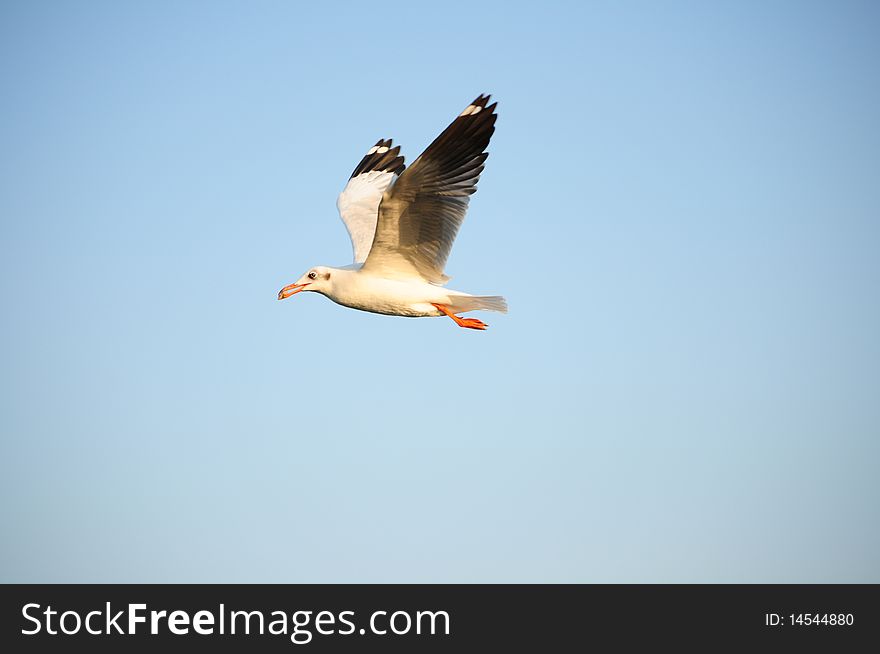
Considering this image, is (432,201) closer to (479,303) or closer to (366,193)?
(479,303)

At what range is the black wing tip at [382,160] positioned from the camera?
19.0 meters

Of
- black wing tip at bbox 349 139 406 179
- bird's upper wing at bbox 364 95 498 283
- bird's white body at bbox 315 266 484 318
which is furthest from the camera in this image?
black wing tip at bbox 349 139 406 179

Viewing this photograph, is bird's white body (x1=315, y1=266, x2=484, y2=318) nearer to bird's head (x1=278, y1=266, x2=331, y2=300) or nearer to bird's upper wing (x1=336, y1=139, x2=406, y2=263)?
bird's head (x1=278, y1=266, x2=331, y2=300)

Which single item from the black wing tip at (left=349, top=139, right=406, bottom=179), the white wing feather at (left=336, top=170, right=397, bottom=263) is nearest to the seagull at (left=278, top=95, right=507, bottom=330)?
the white wing feather at (left=336, top=170, right=397, bottom=263)

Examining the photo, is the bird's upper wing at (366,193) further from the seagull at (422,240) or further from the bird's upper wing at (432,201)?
the bird's upper wing at (432,201)

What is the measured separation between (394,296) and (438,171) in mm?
1823

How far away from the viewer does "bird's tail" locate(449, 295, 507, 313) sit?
14.2 m

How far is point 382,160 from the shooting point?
1928 cm

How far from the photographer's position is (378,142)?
782 inches

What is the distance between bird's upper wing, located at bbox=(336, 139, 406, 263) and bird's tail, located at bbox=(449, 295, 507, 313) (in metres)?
1.79

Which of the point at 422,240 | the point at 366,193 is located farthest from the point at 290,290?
the point at 366,193

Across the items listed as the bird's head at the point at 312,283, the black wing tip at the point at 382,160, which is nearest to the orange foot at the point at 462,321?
the bird's head at the point at 312,283

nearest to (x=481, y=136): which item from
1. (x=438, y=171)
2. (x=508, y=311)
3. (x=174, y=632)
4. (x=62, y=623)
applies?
(x=438, y=171)

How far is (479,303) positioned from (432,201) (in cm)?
150
